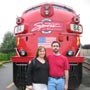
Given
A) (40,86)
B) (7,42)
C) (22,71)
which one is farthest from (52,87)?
(7,42)

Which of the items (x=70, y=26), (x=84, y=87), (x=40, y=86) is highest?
(x=70, y=26)

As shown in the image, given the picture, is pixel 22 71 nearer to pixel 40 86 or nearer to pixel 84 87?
pixel 84 87

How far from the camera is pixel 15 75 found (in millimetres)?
11242

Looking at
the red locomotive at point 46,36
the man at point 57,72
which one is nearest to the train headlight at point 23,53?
the red locomotive at point 46,36

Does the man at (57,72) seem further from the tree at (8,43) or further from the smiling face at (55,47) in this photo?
the tree at (8,43)

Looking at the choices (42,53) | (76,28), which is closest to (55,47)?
(42,53)

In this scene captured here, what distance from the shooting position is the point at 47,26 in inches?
458

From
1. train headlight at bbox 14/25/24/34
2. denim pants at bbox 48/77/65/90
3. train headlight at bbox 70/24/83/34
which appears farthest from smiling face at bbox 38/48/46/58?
train headlight at bbox 14/25/24/34

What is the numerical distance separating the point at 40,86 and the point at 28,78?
274 millimetres

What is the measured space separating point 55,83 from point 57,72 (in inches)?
8.6

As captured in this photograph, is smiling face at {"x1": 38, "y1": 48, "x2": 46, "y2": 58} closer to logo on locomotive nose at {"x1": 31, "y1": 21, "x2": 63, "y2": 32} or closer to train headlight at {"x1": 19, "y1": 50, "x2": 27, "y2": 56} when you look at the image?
train headlight at {"x1": 19, "y1": 50, "x2": 27, "y2": 56}

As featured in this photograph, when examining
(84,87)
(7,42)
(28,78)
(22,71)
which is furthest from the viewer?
(7,42)

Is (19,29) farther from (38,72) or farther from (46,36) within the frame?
(38,72)

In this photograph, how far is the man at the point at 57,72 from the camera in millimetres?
7273
